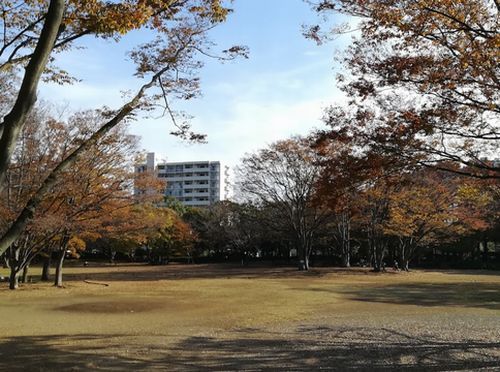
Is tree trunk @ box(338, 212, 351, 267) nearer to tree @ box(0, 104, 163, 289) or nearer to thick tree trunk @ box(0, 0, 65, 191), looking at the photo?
tree @ box(0, 104, 163, 289)

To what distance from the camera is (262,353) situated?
8.37 meters

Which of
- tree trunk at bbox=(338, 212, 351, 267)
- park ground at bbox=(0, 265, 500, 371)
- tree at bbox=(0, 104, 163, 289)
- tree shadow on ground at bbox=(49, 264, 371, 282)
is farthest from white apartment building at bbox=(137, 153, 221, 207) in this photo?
park ground at bbox=(0, 265, 500, 371)

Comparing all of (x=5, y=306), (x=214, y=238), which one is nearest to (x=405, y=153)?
(x=5, y=306)

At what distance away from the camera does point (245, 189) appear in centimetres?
4184

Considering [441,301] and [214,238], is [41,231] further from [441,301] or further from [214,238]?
[214,238]

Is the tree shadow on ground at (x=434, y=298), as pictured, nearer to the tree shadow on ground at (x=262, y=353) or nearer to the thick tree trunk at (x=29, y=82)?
the tree shadow on ground at (x=262, y=353)

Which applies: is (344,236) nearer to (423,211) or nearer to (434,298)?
(423,211)

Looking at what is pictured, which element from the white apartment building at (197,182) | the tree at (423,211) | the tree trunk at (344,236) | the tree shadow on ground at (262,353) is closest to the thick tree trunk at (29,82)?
the tree shadow on ground at (262,353)

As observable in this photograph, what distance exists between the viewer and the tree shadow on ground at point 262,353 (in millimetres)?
7523

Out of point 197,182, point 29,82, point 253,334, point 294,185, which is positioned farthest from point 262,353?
point 197,182

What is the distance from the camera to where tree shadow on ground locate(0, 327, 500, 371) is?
752cm

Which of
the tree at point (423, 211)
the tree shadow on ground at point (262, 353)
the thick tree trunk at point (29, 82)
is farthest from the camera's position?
the tree at point (423, 211)

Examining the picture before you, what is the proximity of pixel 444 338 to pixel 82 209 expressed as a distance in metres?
20.9

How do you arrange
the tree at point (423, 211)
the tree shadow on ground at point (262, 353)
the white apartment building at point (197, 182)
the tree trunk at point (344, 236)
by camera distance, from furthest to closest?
the white apartment building at point (197, 182), the tree trunk at point (344, 236), the tree at point (423, 211), the tree shadow on ground at point (262, 353)
